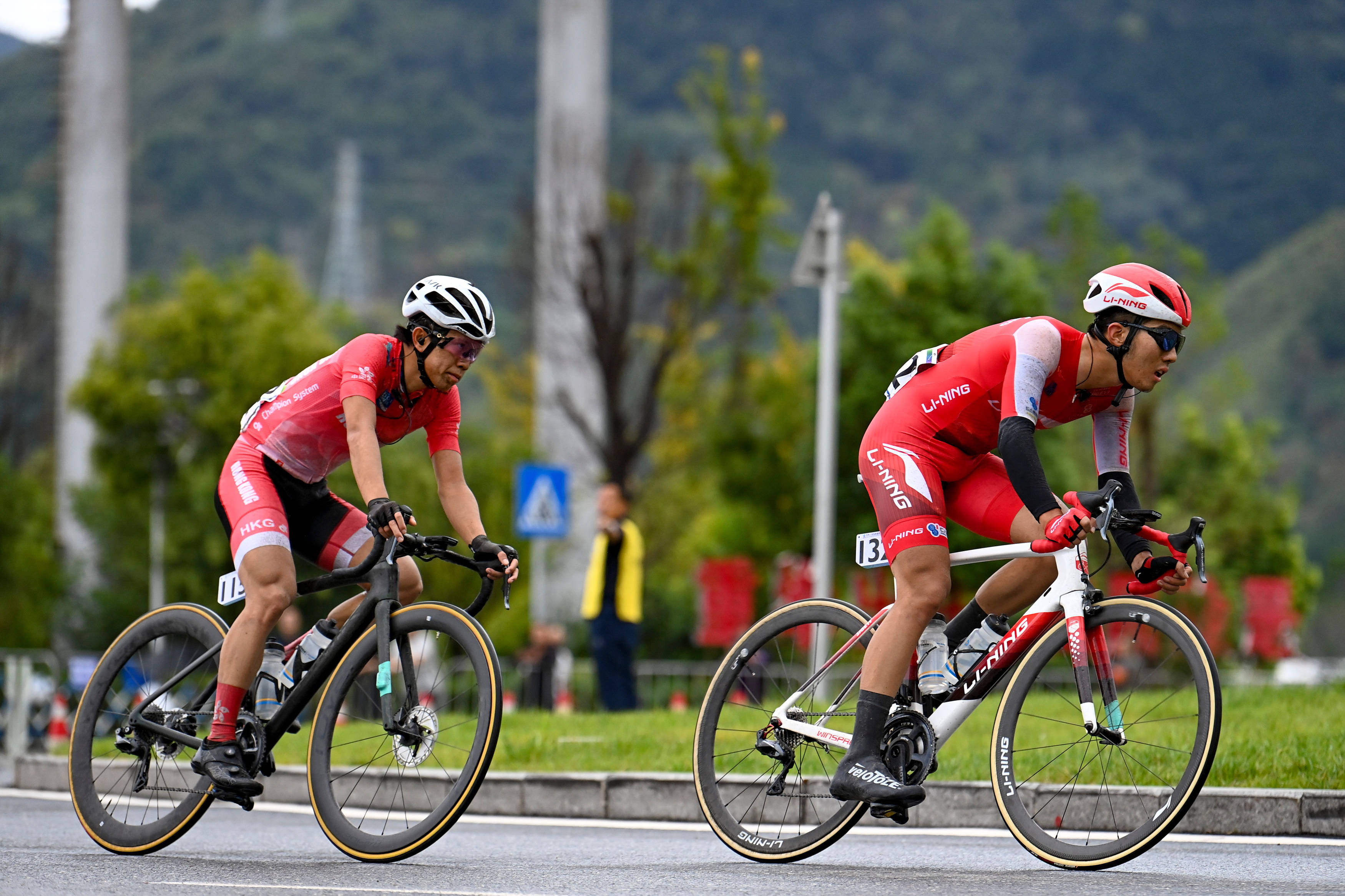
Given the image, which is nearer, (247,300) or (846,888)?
(846,888)

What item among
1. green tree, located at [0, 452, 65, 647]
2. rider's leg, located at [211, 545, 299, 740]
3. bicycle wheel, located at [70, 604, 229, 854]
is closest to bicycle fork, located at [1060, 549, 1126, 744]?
rider's leg, located at [211, 545, 299, 740]

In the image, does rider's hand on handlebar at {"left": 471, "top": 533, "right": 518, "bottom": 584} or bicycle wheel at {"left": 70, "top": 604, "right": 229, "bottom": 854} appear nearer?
rider's hand on handlebar at {"left": 471, "top": 533, "right": 518, "bottom": 584}

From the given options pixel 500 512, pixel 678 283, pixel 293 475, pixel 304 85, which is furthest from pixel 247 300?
pixel 304 85

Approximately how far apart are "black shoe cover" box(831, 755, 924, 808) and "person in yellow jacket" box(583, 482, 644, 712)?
8238 millimetres

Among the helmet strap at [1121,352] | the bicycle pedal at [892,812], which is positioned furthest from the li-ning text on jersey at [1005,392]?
the bicycle pedal at [892,812]

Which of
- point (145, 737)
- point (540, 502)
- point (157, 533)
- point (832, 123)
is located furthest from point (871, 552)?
point (832, 123)

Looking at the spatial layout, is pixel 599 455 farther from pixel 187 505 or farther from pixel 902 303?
pixel 187 505

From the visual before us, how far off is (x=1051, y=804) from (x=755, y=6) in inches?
7423

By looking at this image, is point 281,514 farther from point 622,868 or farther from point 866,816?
point 866,816

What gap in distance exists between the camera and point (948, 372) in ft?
20.5

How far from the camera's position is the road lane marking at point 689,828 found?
7.13 meters

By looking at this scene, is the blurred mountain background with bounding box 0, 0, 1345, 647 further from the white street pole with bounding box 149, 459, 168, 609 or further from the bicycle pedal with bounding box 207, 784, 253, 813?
the bicycle pedal with bounding box 207, 784, 253, 813

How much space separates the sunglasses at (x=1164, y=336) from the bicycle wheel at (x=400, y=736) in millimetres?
2378

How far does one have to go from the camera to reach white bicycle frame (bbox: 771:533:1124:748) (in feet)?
19.3
